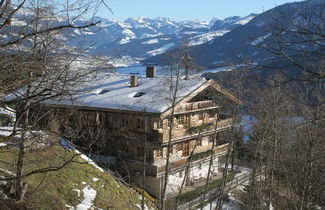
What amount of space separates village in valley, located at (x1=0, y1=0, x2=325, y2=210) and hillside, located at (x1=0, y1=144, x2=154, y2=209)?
0.21ft

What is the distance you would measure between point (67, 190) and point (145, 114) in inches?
204

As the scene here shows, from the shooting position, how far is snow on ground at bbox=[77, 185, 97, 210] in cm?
1538

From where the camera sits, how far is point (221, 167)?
109ft

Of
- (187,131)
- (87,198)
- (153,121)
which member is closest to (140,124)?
(153,121)

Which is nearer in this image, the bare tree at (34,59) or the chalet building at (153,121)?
the bare tree at (34,59)

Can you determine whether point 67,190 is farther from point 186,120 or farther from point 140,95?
point 186,120

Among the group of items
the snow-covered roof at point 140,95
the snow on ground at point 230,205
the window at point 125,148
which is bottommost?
the snow on ground at point 230,205

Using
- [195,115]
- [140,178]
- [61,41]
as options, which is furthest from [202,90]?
[61,41]

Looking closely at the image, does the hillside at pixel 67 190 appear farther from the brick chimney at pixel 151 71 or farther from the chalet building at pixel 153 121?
the brick chimney at pixel 151 71

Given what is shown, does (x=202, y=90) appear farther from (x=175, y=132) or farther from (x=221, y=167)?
(x=221, y=167)

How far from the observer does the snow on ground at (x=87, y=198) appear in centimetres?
1538

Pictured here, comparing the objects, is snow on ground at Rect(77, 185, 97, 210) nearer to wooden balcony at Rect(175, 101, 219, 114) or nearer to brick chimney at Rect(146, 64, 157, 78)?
wooden balcony at Rect(175, 101, 219, 114)

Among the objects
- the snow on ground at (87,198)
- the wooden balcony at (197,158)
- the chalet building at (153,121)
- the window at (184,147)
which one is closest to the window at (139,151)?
the chalet building at (153,121)

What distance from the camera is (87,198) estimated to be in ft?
53.4
